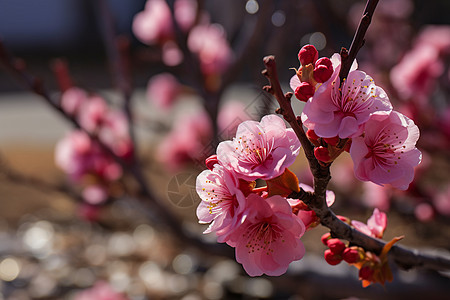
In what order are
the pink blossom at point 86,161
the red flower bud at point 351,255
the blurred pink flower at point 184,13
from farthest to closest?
the blurred pink flower at point 184,13
the pink blossom at point 86,161
the red flower bud at point 351,255

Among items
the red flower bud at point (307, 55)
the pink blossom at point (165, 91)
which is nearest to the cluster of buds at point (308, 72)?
the red flower bud at point (307, 55)

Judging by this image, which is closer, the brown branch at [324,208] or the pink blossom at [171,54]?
the brown branch at [324,208]

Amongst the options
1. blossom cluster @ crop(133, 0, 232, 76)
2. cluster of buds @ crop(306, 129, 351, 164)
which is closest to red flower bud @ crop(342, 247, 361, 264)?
cluster of buds @ crop(306, 129, 351, 164)

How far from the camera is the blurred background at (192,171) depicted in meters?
1.33

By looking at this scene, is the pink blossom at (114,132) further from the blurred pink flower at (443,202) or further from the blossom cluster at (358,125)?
the blossom cluster at (358,125)

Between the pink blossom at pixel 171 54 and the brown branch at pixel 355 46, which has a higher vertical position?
the pink blossom at pixel 171 54

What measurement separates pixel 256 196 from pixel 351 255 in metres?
0.14

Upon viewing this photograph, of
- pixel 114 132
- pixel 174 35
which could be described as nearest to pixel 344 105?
pixel 174 35

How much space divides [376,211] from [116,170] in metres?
1.04

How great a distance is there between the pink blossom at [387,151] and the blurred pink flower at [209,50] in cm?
122

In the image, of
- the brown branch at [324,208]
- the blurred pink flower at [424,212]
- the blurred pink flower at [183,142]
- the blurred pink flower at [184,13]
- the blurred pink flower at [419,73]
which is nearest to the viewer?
the brown branch at [324,208]

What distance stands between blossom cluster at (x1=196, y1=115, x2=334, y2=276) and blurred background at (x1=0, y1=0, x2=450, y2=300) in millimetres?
95

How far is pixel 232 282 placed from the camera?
5.42 feet

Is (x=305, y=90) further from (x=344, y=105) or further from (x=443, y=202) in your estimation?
(x=443, y=202)
